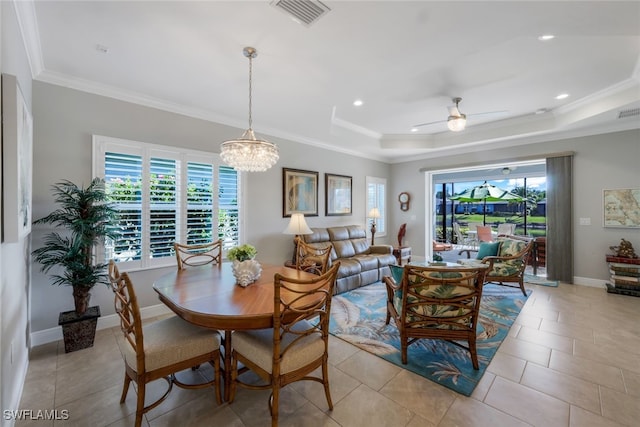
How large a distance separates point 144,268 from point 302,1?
343 cm

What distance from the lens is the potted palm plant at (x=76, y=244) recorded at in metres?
2.63

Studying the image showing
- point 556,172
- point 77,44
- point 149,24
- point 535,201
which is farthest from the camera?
point 535,201

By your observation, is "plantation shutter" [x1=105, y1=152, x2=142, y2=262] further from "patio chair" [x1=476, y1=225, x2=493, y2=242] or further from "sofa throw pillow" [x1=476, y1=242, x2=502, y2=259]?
"patio chair" [x1=476, y1=225, x2=493, y2=242]

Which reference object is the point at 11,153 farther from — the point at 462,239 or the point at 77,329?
the point at 462,239

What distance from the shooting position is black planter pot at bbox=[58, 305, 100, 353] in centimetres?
262

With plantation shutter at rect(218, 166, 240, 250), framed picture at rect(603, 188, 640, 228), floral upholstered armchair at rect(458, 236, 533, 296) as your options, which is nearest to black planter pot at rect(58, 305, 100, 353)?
plantation shutter at rect(218, 166, 240, 250)

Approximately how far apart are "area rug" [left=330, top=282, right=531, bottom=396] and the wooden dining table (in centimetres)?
111

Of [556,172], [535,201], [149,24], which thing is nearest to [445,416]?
[149,24]

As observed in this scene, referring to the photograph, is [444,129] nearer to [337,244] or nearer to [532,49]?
[532,49]

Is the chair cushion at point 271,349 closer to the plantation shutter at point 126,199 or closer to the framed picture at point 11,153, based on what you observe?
the framed picture at point 11,153

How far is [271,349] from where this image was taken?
174 centimetres

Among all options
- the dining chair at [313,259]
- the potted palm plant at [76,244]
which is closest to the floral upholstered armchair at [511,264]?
the dining chair at [313,259]

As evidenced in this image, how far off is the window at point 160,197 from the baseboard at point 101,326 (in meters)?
0.60

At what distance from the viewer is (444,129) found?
5676 millimetres
